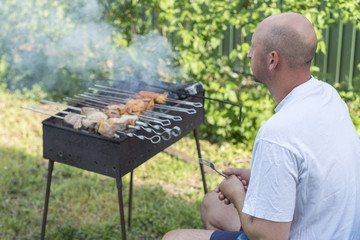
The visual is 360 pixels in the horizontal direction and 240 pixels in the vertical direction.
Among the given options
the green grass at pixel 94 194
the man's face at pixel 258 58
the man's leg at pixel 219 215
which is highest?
the man's face at pixel 258 58

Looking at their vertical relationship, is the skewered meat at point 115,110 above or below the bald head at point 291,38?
below

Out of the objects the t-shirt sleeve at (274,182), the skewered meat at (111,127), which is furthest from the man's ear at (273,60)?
the skewered meat at (111,127)

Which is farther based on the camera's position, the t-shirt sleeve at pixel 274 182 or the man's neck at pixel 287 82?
the man's neck at pixel 287 82

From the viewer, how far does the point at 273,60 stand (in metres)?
1.75

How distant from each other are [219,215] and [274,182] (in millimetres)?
1141

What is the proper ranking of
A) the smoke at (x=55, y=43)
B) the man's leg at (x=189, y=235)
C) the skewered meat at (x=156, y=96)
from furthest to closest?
the smoke at (x=55, y=43), the skewered meat at (x=156, y=96), the man's leg at (x=189, y=235)

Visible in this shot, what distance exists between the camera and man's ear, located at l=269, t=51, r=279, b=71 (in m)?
1.73

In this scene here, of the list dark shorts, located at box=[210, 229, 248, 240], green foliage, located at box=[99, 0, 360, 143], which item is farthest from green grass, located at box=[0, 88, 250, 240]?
dark shorts, located at box=[210, 229, 248, 240]

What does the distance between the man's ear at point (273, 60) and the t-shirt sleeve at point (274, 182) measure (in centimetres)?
32

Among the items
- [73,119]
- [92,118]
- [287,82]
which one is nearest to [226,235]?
[287,82]

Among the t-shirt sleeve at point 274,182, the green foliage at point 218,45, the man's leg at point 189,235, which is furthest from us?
the green foliage at point 218,45

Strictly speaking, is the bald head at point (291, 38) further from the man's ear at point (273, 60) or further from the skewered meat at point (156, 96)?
the skewered meat at point (156, 96)

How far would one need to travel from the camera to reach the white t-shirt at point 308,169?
1609mm

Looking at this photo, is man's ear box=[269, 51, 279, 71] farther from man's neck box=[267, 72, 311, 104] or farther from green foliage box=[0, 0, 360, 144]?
green foliage box=[0, 0, 360, 144]
